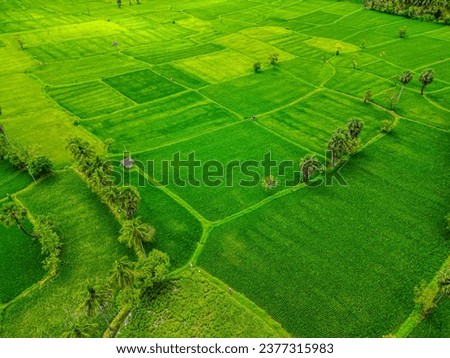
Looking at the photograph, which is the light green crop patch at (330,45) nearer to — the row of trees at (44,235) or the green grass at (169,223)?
the green grass at (169,223)

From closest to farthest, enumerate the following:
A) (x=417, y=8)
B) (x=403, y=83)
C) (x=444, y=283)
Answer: (x=444, y=283) → (x=403, y=83) → (x=417, y=8)

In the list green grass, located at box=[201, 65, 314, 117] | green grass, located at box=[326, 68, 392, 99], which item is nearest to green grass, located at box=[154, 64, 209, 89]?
green grass, located at box=[201, 65, 314, 117]

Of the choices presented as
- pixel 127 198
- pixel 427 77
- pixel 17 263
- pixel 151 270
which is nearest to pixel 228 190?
pixel 127 198

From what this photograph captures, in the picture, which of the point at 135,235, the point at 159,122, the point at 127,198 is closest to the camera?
the point at 135,235

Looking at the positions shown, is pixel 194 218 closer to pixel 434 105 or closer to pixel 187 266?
pixel 187 266

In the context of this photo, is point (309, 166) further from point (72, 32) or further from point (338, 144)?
point (72, 32)

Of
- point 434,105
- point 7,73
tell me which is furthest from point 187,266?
point 7,73

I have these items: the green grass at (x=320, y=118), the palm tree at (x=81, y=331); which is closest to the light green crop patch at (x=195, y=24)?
the green grass at (x=320, y=118)
